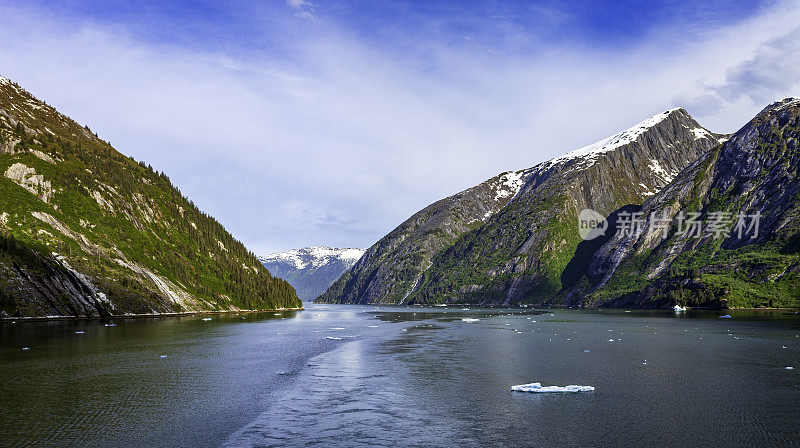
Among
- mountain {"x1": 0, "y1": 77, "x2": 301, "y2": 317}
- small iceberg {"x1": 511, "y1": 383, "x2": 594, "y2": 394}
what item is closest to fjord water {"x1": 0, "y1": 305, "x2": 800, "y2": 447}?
small iceberg {"x1": 511, "y1": 383, "x2": 594, "y2": 394}

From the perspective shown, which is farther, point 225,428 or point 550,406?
point 550,406

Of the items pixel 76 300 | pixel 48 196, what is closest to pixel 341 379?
pixel 76 300

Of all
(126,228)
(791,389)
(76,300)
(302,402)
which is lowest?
(791,389)

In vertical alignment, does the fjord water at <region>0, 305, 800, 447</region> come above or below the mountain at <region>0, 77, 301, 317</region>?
below

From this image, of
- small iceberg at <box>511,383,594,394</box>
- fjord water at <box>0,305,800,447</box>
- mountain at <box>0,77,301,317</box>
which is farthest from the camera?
mountain at <box>0,77,301,317</box>

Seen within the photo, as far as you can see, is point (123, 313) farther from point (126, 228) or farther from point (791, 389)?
point (791, 389)

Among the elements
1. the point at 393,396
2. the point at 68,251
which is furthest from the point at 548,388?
the point at 68,251

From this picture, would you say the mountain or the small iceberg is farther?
the mountain

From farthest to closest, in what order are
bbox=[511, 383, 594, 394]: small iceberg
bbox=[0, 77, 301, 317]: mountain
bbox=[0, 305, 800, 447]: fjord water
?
1. bbox=[0, 77, 301, 317]: mountain
2. bbox=[511, 383, 594, 394]: small iceberg
3. bbox=[0, 305, 800, 447]: fjord water

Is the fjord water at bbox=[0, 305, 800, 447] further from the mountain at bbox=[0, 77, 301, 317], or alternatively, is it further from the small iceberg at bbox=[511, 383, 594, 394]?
the mountain at bbox=[0, 77, 301, 317]
